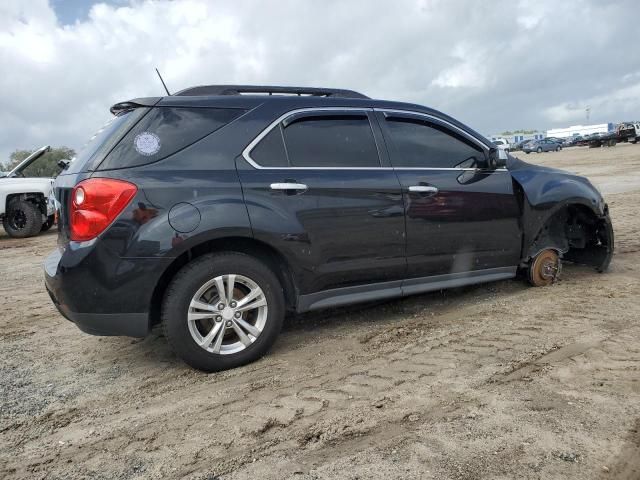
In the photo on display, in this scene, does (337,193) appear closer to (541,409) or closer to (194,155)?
(194,155)

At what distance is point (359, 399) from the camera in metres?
2.92

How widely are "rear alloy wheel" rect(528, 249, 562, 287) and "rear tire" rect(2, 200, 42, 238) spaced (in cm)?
1021

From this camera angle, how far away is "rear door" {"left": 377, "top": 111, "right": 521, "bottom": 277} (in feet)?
13.1

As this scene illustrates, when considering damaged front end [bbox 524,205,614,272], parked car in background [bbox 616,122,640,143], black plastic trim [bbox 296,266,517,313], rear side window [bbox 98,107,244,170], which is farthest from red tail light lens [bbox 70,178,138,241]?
parked car in background [bbox 616,122,640,143]

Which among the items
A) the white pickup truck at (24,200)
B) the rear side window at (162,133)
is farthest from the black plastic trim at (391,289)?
the white pickup truck at (24,200)

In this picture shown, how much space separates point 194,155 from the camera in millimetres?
3328

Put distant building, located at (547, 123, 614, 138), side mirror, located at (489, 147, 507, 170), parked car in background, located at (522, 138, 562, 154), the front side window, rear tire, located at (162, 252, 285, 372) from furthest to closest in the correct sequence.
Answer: distant building, located at (547, 123, 614, 138)
parked car in background, located at (522, 138, 562, 154)
side mirror, located at (489, 147, 507, 170)
the front side window
rear tire, located at (162, 252, 285, 372)

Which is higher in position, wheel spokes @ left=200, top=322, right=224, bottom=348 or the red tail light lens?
the red tail light lens

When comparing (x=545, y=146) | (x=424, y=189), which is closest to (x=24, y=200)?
(x=424, y=189)

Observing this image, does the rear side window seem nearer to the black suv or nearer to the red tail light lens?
the black suv

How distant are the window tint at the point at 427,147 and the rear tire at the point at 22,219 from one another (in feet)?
31.8

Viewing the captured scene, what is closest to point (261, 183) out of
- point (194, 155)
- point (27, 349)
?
point (194, 155)

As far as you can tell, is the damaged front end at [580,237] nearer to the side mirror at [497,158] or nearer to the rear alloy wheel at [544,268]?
the rear alloy wheel at [544,268]

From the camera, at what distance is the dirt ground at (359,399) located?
2.36m
